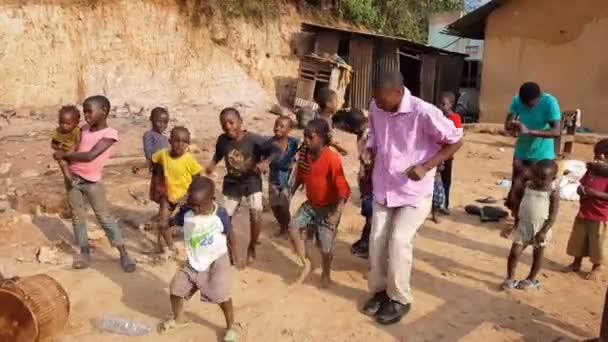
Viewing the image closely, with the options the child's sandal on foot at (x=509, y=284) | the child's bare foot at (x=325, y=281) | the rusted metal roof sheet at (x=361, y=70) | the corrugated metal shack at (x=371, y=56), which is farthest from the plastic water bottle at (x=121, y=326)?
the rusted metal roof sheet at (x=361, y=70)

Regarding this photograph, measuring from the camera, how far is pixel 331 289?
14.7 feet

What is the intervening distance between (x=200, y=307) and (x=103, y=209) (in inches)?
50.8

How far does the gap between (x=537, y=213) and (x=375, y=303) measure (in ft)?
4.77

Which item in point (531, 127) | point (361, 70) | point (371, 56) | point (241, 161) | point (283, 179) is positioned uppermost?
point (371, 56)

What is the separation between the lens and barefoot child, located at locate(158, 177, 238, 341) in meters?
3.57

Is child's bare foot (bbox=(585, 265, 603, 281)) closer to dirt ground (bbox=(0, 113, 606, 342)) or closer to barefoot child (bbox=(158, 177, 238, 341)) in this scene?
dirt ground (bbox=(0, 113, 606, 342))

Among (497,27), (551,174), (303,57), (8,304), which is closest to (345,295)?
(551,174)

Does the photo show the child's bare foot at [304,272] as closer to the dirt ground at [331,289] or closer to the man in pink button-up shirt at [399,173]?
the dirt ground at [331,289]

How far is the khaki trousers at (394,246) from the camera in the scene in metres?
3.79

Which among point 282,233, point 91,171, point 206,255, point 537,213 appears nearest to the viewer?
point 206,255

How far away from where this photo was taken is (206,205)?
3.57 meters

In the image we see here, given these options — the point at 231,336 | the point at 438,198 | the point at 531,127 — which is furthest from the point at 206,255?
the point at 438,198

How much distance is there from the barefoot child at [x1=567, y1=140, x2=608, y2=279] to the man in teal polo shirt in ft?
1.74

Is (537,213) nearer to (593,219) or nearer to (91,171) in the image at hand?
(593,219)
